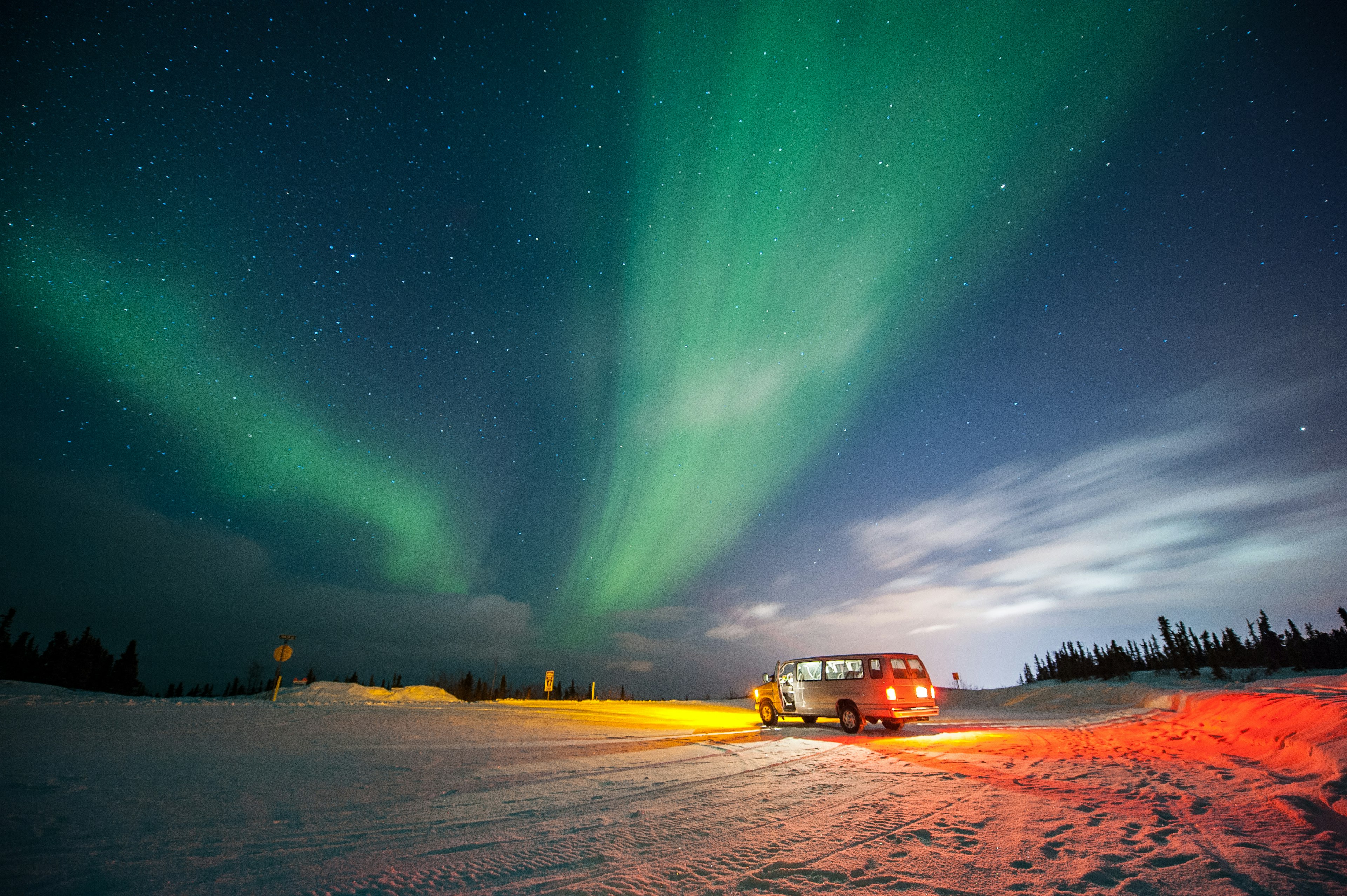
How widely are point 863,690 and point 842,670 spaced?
3.64 ft

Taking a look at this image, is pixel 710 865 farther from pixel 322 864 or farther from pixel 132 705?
pixel 132 705

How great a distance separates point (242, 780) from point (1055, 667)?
119m

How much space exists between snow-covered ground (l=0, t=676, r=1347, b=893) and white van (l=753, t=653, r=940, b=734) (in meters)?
3.27

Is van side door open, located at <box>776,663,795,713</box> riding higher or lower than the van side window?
lower

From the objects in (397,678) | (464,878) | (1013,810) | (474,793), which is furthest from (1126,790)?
(397,678)

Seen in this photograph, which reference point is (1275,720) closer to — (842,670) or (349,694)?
(842,670)

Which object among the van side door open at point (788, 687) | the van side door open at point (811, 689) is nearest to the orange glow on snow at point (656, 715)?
the van side door open at point (788, 687)

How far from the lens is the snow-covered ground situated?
4.31 metres

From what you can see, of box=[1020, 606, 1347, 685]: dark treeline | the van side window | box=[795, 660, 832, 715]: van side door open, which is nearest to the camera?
the van side window

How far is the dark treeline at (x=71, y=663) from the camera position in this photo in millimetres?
67500

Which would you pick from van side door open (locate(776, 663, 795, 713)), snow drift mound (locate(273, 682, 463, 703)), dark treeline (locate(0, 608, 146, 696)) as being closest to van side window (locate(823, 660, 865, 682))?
van side door open (locate(776, 663, 795, 713))

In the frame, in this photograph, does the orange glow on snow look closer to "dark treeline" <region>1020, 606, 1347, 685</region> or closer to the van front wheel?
the van front wheel

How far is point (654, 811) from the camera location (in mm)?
6551

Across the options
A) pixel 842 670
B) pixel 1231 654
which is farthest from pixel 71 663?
pixel 1231 654
